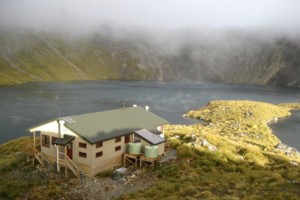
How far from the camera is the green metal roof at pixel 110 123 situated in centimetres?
4034

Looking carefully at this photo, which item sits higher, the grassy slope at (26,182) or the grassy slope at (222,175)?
the grassy slope at (222,175)

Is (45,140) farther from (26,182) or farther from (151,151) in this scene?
(151,151)

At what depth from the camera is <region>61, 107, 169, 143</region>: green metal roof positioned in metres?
40.3

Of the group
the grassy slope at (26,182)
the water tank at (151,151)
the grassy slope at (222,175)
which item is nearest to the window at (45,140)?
the grassy slope at (26,182)

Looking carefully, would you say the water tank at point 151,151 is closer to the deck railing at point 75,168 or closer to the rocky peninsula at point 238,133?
the rocky peninsula at point 238,133

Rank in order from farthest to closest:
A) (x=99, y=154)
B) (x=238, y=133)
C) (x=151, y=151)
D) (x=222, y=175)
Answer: (x=238, y=133) → (x=151, y=151) → (x=99, y=154) → (x=222, y=175)

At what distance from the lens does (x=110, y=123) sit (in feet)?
145

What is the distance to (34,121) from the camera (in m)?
99.1

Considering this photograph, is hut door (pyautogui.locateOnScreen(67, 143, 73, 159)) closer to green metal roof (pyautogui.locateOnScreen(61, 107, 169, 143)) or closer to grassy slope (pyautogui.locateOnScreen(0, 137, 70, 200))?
green metal roof (pyautogui.locateOnScreen(61, 107, 169, 143))

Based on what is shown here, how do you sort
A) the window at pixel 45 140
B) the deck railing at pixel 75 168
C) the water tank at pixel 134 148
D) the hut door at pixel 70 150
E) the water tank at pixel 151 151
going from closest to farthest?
the deck railing at pixel 75 168, the hut door at pixel 70 150, the water tank at pixel 151 151, the water tank at pixel 134 148, the window at pixel 45 140

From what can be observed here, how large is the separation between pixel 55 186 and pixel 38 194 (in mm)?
1836

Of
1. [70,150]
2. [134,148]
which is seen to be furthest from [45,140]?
[134,148]

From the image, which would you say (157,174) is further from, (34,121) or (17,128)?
(34,121)

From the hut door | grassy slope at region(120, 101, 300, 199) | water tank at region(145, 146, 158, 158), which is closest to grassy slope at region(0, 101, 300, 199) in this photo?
grassy slope at region(120, 101, 300, 199)
